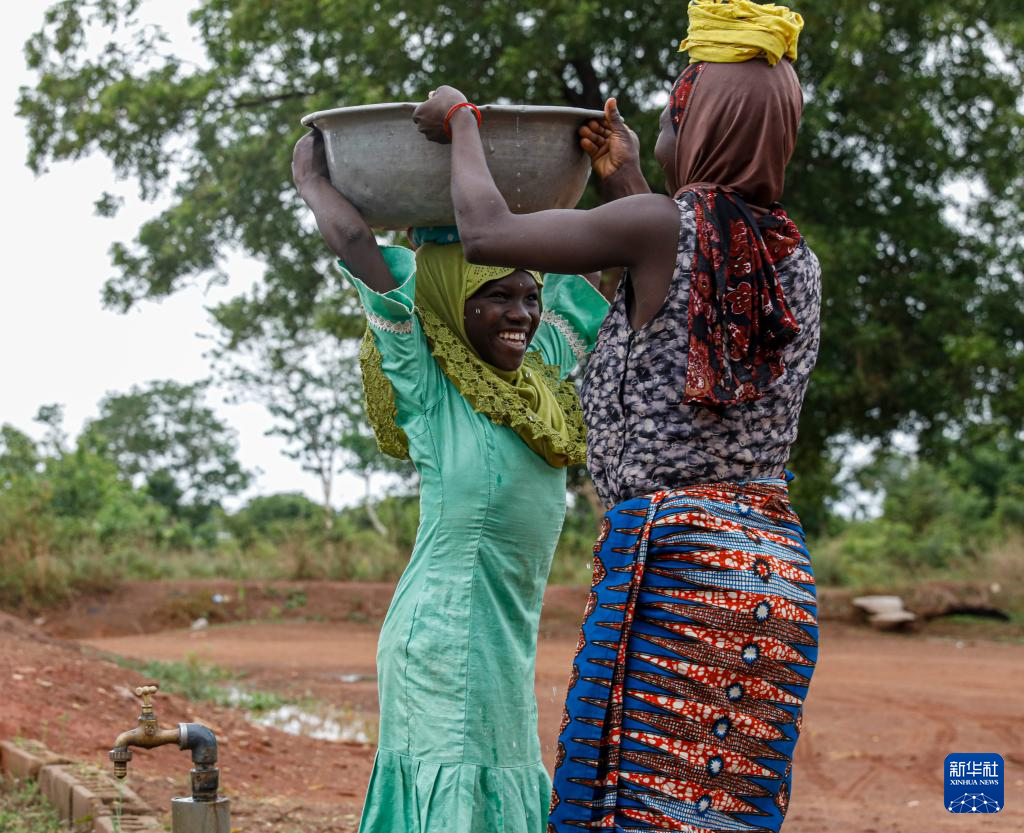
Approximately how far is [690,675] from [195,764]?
1178 mm

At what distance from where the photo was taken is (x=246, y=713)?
7.70 m

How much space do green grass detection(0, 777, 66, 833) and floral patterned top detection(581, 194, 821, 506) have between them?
3.00 m

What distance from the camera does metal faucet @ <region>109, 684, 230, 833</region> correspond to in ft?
8.82

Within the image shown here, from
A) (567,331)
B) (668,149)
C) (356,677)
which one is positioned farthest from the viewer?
(356,677)

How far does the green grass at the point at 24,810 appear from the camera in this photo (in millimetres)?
4359

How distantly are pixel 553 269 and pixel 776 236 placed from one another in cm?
38

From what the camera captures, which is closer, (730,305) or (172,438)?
(730,305)

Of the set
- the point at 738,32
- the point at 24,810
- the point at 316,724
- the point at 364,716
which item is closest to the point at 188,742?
the point at 738,32

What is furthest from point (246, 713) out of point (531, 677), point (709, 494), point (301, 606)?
point (301, 606)

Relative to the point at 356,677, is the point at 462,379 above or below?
above

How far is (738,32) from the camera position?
2.18 m

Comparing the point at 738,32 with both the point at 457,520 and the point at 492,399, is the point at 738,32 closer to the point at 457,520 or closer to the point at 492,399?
the point at 492,399

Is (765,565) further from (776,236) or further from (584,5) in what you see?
(584,5)

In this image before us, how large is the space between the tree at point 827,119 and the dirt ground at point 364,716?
2470mm
